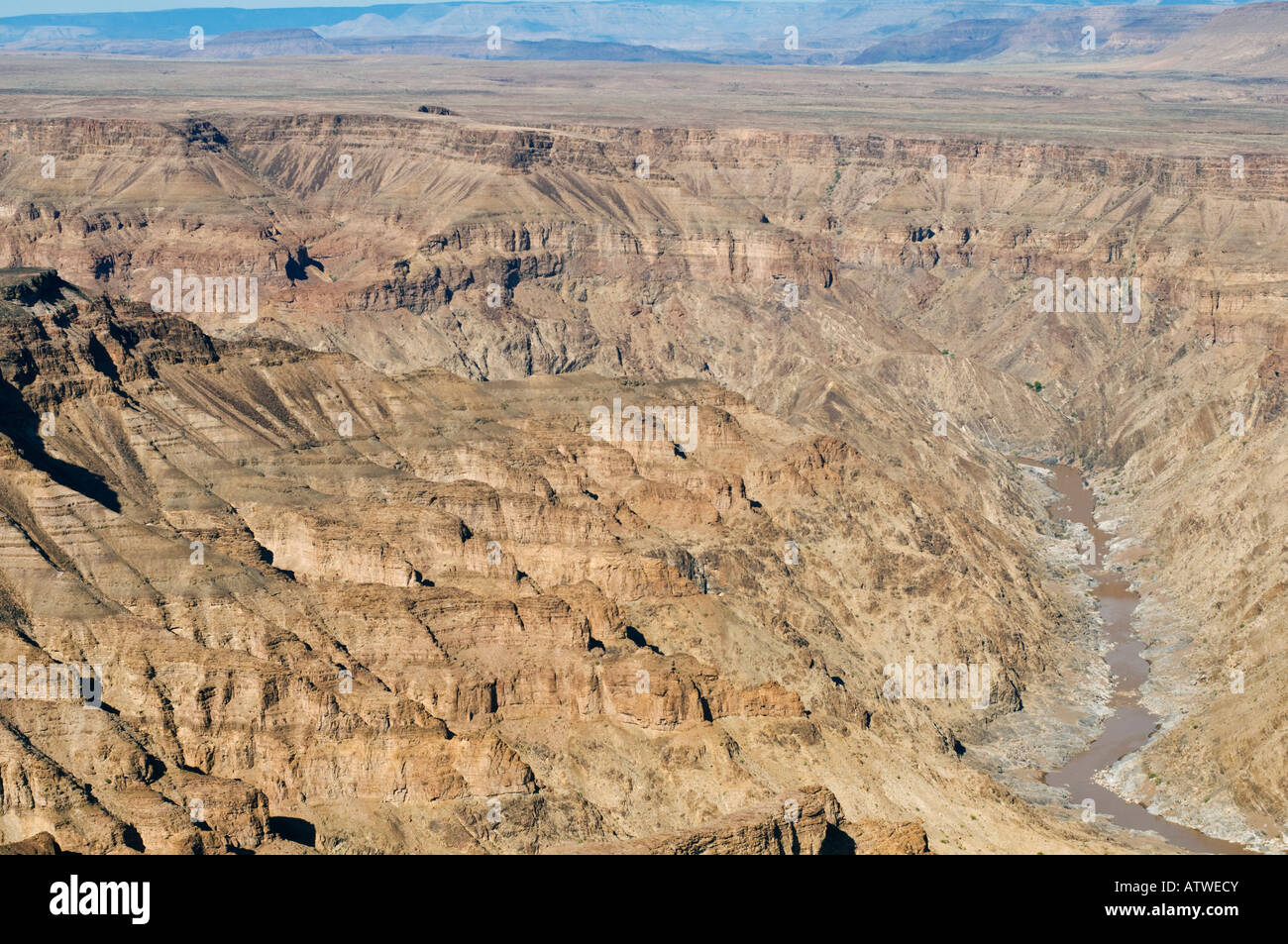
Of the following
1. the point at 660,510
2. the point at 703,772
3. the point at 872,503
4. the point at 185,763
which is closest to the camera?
the point at 185,763

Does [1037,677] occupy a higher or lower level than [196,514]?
lower

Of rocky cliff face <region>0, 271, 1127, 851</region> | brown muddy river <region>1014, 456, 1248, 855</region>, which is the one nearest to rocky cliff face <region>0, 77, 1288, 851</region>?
rocky cliff face <region>0, 271, 1127, 851</region>

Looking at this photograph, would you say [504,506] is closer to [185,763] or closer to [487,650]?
[487,650]

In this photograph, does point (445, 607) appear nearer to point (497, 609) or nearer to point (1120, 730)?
point (497, 609)

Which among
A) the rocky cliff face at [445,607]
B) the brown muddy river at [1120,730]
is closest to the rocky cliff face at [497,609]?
the rocky cliff face at [445,607]

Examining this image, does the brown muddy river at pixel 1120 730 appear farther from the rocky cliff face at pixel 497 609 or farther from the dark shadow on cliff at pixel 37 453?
the dark shadow on cliff at pixel 37 453

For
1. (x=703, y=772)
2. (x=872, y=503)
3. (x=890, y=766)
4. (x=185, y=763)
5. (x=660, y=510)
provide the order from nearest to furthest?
(x=185, y=763) < (x=703, y=772) < (x=890, y=766) < (x=660, y=510) < (x=872, y=503)

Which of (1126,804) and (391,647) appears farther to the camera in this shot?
(1126,804)

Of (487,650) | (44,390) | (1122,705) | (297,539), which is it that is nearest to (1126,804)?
(1122,705)

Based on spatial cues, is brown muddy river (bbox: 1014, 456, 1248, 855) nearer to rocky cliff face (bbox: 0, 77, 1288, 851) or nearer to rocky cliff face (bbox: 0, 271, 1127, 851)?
rocky cliff face (bbox: 0, 77, 1288, 851)
